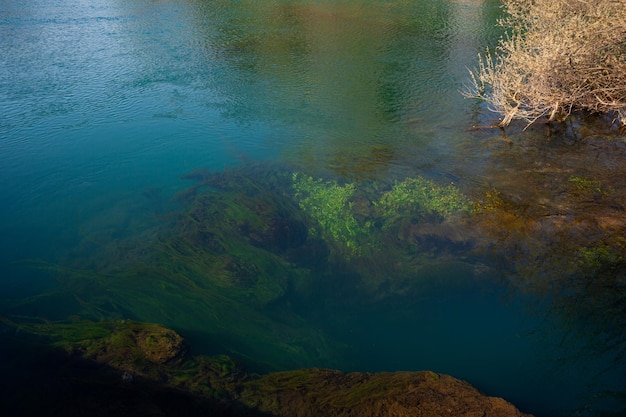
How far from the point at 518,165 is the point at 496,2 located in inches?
887

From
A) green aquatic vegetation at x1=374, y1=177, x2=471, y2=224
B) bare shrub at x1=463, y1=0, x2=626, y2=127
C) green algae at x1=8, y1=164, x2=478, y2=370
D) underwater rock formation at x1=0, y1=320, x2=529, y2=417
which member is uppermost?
bare shrub at x1=463, y1=0, x2=626, y2=127

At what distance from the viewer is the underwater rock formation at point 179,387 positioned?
6512mm

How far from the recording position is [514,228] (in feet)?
32.7

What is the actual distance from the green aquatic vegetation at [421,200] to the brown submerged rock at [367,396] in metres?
4.54

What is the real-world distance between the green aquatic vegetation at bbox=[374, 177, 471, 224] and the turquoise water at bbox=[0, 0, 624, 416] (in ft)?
1.75

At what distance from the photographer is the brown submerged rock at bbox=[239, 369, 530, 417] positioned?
248 inches

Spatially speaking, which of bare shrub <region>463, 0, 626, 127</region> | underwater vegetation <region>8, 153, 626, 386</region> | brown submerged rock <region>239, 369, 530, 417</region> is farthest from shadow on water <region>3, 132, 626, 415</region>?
bare shrub <region>463, 0, 626, 127</region>

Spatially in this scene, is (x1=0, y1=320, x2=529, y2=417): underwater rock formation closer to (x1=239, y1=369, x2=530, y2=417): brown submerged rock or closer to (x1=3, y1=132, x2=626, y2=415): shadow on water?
(x1=239, y1=369, x2=530, y2=417): brown submerged rock

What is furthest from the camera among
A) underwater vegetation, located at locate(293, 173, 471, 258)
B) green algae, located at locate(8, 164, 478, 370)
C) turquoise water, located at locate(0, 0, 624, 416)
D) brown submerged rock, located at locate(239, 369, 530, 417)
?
underwater vegetation, located at locate(293, 173, 471, 258)

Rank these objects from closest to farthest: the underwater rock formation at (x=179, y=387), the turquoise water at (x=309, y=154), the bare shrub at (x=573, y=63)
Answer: the underwater rock formation at (x=179, y=387) → the turquoise water at (x=309, y=154) → the bare shrub at (x=573, y=63)

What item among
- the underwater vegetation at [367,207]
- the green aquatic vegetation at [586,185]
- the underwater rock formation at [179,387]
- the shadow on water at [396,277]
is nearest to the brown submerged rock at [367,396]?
the underwater rock formation at [179,387]

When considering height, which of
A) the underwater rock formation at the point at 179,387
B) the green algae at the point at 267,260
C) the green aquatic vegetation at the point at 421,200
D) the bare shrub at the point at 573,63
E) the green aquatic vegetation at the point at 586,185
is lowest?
the underwater rock formation at the point at 179,387

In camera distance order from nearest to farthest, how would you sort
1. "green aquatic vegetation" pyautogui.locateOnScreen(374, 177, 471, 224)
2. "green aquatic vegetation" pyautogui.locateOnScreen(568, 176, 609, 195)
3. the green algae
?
the green algae < "green aquatic vegetation" pyautogui.locateOnScreen(374, 177, 471, 224) < "green aquatic vegetation" pyautogui.locateOnScreen(568, 176, 609, 195)

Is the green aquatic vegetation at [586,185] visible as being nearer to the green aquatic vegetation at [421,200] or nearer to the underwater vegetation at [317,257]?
the underwater vegetation at [317,257]
